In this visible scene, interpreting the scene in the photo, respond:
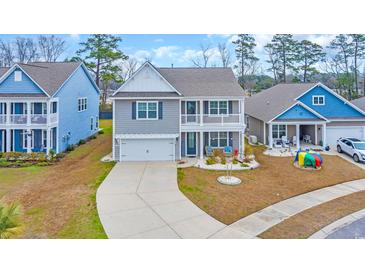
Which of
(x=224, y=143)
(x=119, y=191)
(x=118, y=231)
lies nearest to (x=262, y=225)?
(x=118, y=231)

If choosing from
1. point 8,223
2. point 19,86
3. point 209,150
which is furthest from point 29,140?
point 209,150

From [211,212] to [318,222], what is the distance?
134 inches

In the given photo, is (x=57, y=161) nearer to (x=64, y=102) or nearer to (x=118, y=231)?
(x=64, y=102)

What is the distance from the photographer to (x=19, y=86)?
13156mm

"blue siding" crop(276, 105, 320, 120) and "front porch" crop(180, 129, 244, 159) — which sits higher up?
"blue siding" crop(276, 105, 320, 120)

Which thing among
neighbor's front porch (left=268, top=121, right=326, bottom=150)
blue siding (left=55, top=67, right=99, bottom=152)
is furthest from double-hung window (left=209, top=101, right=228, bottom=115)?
blue siding (left=55, top=67, right=99, bottom=152)

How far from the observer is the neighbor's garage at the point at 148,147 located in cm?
1413

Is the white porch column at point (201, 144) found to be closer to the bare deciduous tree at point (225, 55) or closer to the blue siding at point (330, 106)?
the blue siding at point (330, 106)

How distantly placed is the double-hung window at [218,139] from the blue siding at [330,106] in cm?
690

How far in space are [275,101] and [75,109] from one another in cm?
1544

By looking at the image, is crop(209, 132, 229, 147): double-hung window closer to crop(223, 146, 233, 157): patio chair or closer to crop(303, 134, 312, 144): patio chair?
crop(223, 146, 233, 157): patio chair

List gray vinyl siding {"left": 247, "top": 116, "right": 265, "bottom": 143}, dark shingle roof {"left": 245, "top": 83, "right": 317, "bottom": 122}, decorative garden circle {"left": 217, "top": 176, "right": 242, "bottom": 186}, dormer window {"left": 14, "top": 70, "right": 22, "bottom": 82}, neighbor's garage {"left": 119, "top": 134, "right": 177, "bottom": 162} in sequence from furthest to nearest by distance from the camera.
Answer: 1. gray vinyl siding {"left": 247, "top": 116, "right": 265, "bottom": 143}
2. dark shingle roof {"left": 245, "top": 83, "right": 317, "bottom": 122}
3. neighbor's garage {"left": 119, "top": 134, "right": 177, "bottom": 162}
4. dormer window {"left": 14, "top": 70, "right": 22, "bottom": 82}
5. decorative garden circle {"left": 217, "top": 176, "right": 242, "bottom": 186}

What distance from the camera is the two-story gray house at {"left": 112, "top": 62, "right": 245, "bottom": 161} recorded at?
14141 mm

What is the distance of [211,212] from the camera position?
26.4 feet
